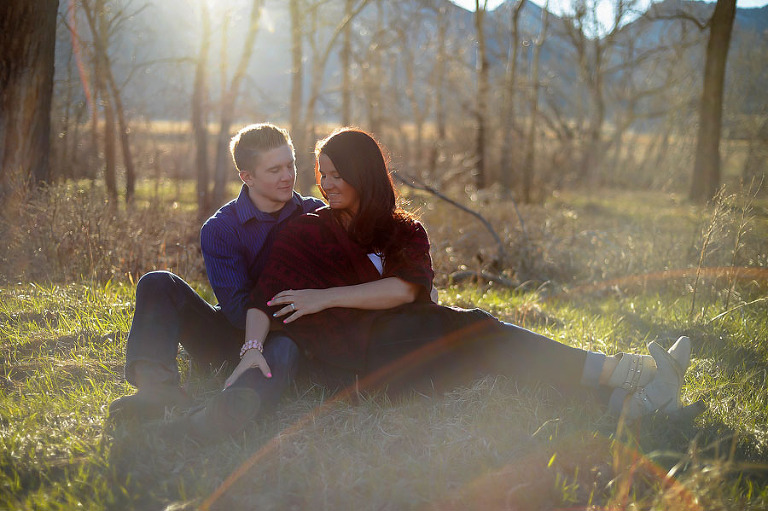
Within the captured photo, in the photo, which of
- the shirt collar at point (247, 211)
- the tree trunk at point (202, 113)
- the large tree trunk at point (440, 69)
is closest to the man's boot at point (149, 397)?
the shirt collar at point (247, 211)

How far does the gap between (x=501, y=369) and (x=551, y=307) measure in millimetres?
2414

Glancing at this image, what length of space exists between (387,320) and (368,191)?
0.62 m

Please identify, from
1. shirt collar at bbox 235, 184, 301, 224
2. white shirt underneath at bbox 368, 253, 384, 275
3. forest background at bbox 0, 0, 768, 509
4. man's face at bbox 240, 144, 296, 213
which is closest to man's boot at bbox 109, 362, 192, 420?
forest background at bbox 0, 0, 768, 509

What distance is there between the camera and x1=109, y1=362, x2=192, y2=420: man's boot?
2500 millimetres

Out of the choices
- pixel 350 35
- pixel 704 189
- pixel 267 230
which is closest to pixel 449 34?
pixel 350 35

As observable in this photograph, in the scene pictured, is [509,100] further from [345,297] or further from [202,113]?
[345,297]

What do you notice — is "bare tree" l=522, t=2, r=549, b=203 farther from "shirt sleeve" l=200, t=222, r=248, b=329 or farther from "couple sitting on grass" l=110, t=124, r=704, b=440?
"shirt sleeve" l=200, t=222, r=248, b=329

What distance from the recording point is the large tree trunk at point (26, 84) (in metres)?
6.04

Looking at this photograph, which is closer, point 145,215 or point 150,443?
point 150,443

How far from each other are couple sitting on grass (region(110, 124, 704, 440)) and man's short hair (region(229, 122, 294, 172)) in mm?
267

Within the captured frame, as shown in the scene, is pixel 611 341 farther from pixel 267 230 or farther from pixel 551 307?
pixel 267 230

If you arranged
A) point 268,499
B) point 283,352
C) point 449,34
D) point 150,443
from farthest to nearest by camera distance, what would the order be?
point 449,34 → point 283,352 → point 150,443 → point 268,499

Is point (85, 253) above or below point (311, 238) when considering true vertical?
below

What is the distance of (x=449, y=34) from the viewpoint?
22250mm
